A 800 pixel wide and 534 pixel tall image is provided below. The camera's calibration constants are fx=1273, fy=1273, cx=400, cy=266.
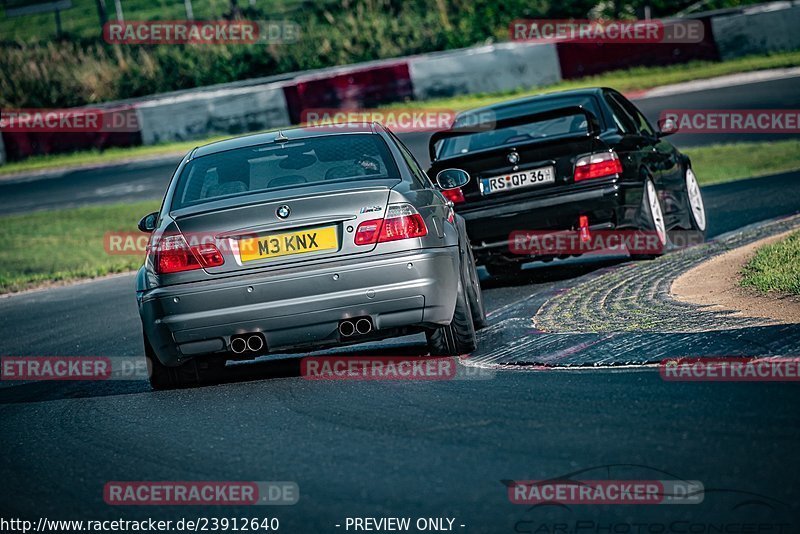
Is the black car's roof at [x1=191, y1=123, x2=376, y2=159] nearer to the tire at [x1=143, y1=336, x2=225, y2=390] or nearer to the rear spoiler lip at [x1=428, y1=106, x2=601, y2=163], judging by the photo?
the tire at [x1=143, y1=336, x2=225, y2=390]

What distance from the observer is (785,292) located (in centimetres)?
773

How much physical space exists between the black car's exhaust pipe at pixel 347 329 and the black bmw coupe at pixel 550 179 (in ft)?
10.8

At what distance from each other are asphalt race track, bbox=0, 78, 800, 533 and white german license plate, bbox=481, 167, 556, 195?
2.16 metres

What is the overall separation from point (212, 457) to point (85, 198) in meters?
18.4

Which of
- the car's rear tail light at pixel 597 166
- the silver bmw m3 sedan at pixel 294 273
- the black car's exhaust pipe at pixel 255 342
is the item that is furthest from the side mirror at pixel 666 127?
the black car's exhaust pipe at pixel 255 342

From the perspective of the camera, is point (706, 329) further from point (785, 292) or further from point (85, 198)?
point (85, 198)

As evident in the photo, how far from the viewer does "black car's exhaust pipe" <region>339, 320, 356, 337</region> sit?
668 cm

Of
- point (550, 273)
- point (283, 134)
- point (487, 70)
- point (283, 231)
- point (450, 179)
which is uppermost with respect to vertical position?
point (283, 134)

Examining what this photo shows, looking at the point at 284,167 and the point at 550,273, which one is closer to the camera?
the point at 284,167

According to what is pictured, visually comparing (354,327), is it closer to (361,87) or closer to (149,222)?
(149,222)

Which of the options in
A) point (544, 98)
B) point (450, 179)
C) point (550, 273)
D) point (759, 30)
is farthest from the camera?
point (759, 30)

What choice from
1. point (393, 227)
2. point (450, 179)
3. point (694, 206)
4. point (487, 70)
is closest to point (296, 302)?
point (393, 227)

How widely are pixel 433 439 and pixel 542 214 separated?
5.09 metres

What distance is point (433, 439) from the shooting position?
5.26 meters
